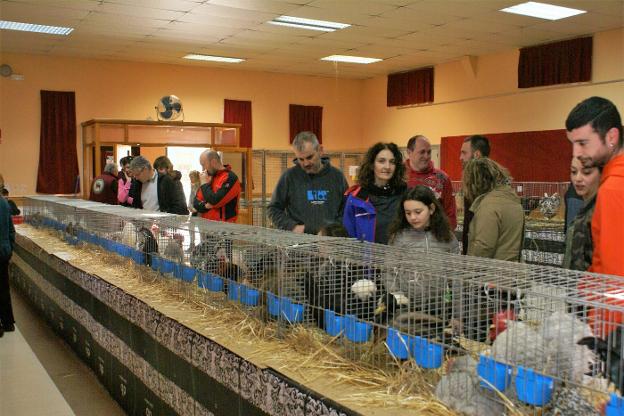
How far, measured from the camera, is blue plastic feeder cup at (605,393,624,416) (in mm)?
1300

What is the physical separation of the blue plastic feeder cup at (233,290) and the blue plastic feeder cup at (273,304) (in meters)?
0.28

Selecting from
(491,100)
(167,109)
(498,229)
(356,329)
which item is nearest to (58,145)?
(167,109)

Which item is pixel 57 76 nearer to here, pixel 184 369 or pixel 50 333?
pixel 50 333

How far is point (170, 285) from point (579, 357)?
2481 mm

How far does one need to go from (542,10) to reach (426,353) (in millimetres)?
8027

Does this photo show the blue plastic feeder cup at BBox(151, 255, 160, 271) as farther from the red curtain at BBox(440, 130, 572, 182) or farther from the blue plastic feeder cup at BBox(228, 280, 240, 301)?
the red curtain at BBox(440, 130, 572, 182)

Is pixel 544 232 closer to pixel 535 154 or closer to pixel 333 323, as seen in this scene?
pixel 333 323

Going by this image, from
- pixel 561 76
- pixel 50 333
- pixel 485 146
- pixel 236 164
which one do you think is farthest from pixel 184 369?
pixel 561 76

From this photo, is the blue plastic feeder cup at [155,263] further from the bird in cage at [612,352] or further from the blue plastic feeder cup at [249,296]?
the bird in cage at [612,352]

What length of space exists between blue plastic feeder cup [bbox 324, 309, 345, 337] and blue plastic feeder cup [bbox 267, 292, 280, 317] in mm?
295

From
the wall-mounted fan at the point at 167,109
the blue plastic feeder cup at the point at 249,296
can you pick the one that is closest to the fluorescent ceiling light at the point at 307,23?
the wall-mounted fan at the point at 167,109

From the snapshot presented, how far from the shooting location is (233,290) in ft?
9.21

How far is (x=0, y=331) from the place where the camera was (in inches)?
212

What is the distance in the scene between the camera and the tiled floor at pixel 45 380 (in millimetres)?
3785
